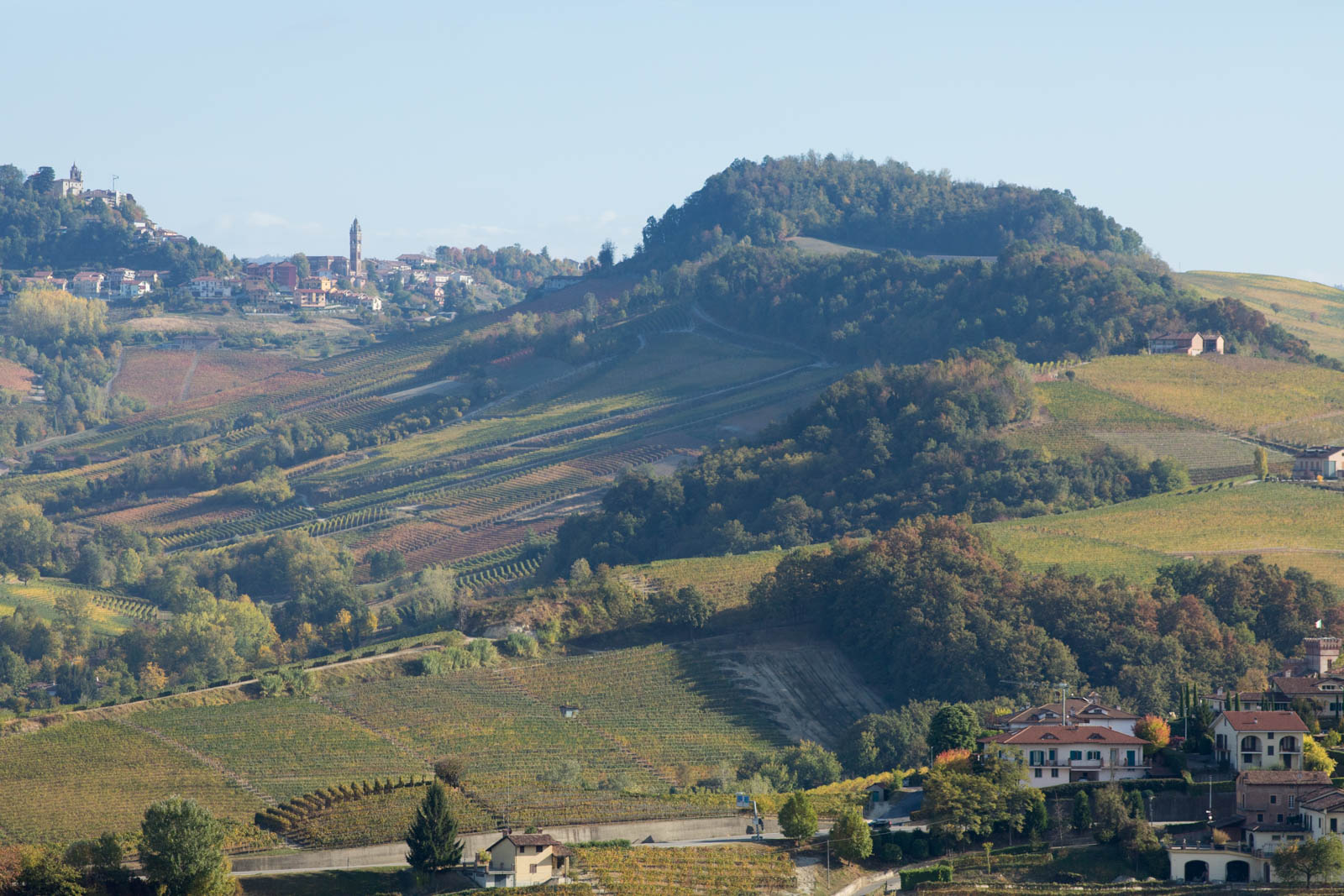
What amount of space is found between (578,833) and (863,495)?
54969 mm

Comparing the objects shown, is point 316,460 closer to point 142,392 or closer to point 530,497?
point 530,497

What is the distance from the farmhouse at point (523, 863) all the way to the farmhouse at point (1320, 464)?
61709 mm

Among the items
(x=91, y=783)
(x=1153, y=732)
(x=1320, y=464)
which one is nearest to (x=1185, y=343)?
(x=1320, y=464)

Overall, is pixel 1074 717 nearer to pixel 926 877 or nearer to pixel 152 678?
pixel 926 877

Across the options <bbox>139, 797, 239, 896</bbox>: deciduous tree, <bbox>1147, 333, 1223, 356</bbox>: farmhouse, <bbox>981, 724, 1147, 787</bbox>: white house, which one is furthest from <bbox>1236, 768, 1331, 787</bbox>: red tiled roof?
<bbox>1147, 333, 1223, 356</bbox>: farmhouse

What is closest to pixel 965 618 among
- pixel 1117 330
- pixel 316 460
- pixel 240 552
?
pixel 1117 330

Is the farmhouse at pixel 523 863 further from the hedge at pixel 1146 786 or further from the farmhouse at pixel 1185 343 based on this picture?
the farmhouse at pixel 1185 343

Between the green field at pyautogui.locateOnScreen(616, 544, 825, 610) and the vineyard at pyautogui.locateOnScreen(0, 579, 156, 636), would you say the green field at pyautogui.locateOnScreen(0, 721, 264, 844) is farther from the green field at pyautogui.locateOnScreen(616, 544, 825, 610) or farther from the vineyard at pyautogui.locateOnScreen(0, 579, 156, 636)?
the vineyard at pyautogui.locateOnScreen(0, 579, 156, 636)

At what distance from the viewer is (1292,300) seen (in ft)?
526

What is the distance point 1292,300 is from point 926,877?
121 metres

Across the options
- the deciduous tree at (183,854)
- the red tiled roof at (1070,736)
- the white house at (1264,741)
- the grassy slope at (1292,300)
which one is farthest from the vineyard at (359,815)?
the grassy slope at (1292,300)

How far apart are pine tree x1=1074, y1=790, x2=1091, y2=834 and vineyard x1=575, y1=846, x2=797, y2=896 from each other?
26.3 feet

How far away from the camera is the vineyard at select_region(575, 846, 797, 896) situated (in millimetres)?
49125

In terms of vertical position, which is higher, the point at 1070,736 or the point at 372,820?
the point at 1070,736
